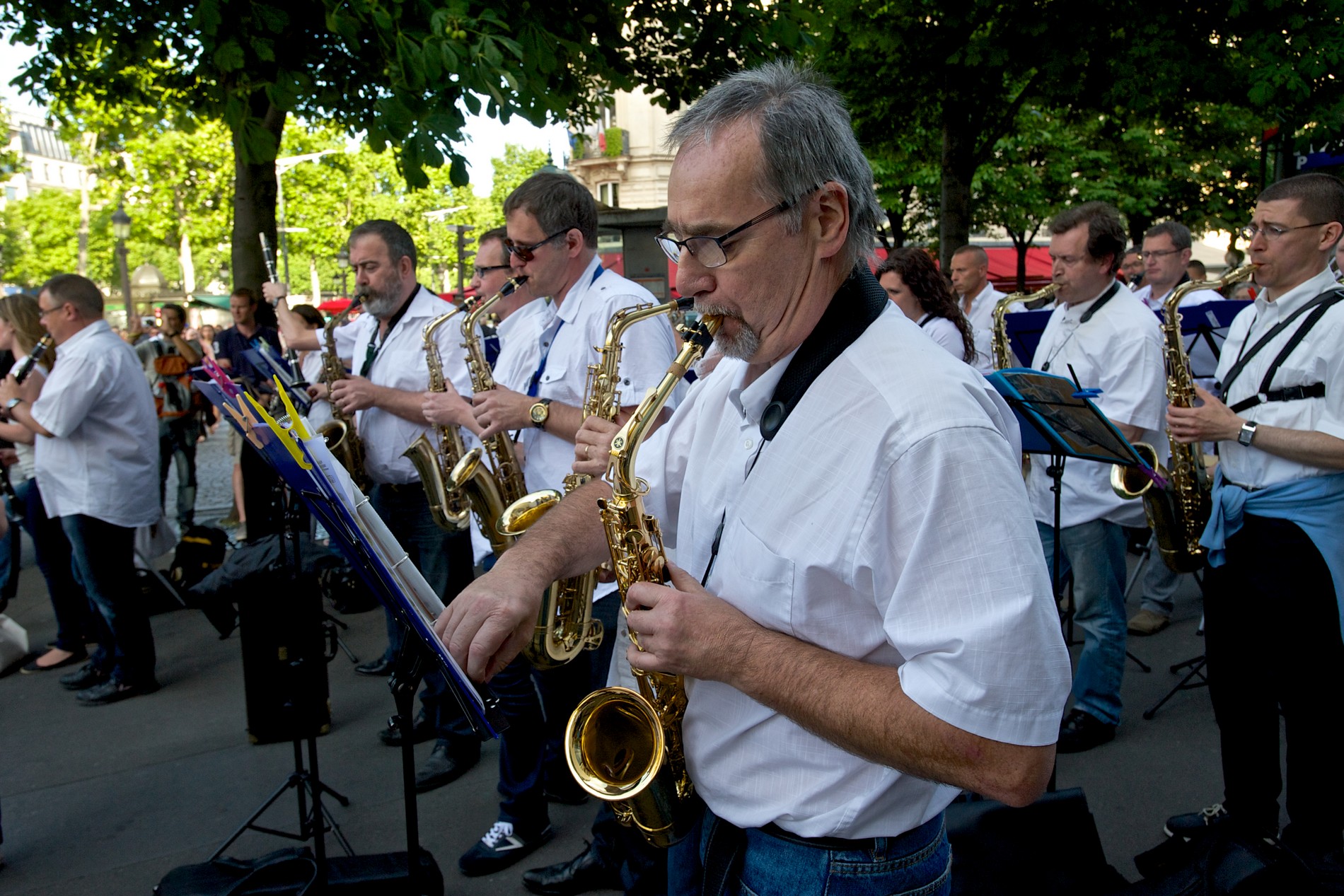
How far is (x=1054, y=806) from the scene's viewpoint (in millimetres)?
2900

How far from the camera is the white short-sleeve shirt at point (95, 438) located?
17.6ft

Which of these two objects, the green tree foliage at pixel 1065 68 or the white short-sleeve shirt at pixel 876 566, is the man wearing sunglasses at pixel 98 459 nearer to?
the white short-sleeve shirt at pixel 876 566

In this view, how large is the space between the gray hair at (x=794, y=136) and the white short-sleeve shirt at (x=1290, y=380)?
2.45 meters

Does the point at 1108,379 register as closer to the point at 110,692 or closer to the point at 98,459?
the point at 98,459

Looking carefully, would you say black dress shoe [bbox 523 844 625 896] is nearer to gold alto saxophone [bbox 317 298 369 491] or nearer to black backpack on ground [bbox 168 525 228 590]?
gold alto saxophone [bbox 317 298 369 491]

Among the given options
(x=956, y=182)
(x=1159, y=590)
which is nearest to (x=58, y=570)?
(x=1159, y=590)

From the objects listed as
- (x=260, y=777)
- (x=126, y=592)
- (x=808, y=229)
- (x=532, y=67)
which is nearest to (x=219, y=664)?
(x=126, y=592)

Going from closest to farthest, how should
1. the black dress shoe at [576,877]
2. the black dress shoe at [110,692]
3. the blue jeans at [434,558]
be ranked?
the black dress shoe at [576,877] < the blue jeans at [434,558] < the black dress shoe at [110,692]

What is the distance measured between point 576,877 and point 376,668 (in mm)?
2777

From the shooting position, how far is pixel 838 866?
61.3 inches

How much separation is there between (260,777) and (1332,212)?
16.8 ft

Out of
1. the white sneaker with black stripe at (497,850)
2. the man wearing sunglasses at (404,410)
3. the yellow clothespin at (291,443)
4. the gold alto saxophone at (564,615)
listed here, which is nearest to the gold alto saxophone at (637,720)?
the yellow clothespin at (291,443)

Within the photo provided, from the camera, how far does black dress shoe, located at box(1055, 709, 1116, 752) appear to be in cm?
449

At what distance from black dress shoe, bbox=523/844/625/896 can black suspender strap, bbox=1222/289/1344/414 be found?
116 inches
